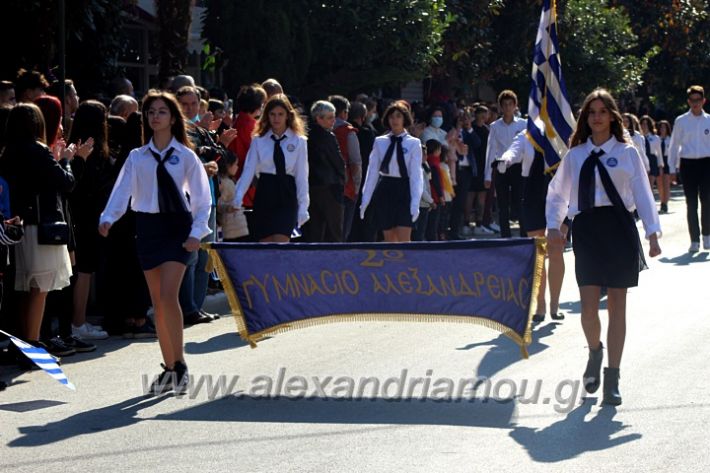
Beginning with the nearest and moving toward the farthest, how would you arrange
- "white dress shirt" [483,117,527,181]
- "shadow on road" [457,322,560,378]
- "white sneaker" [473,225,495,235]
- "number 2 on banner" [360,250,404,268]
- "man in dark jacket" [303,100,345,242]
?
1. "number 2 on banner" [360,250,404,268]
2. "shadow on road" [457,322,560,378]
3. "man in dark jacket" [303,100,345,242]
4. "white dress shirt" [483,117,527,181]
5. "white sneaker" [473,225,495,235]

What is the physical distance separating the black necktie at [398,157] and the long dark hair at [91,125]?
2988mm

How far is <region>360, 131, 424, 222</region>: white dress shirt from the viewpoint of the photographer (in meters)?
12.6

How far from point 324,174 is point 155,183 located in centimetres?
469

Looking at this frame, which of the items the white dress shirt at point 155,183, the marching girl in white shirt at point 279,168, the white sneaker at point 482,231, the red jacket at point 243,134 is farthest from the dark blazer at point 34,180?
the white sneaker at point 482,231

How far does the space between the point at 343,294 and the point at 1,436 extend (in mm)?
2376

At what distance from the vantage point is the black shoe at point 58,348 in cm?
1008

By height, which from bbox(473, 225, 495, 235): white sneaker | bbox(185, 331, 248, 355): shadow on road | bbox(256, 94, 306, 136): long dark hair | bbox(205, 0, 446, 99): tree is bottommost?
bbox(185, 331, 248, 355): shadow on road

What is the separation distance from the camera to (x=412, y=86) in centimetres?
3175

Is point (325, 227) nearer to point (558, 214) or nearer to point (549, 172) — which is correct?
point (549, 172)

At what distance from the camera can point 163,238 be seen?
28.6 feet

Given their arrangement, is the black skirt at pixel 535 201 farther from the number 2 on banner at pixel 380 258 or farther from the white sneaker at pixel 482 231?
the white sneaker at pixel 482 231

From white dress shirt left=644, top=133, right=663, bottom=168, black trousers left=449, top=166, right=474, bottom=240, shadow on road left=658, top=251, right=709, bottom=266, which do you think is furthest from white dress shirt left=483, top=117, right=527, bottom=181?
white dress shirt left=644, top=133, right=663, bottom=168

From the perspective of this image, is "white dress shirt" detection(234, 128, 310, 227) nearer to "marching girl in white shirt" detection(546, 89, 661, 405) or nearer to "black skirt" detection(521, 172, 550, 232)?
"black skirt" detection(521, 172, 550, 232)

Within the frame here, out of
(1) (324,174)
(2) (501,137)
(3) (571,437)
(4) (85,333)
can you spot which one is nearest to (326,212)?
(1) (324,174)
